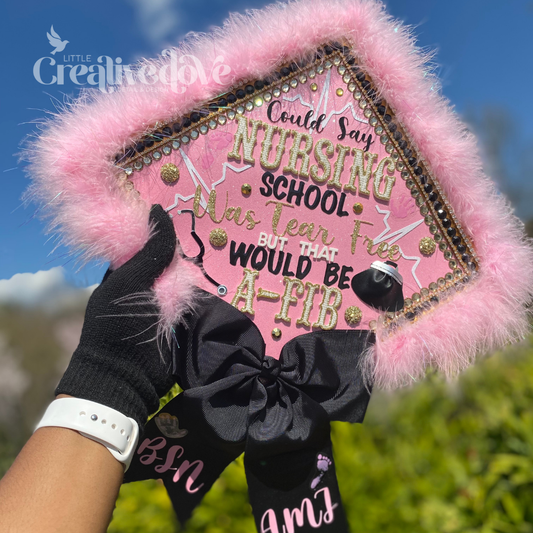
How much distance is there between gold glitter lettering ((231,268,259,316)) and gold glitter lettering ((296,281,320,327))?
0.14 meters

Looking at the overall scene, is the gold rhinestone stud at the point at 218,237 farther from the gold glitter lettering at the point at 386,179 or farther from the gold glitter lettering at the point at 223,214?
the gold glitter lettering at the point at 386,179

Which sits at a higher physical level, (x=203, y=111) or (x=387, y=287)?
(x=203, y=111)

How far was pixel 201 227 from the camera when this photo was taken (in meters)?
1.08

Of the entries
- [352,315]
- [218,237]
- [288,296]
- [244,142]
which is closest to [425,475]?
[352,315]

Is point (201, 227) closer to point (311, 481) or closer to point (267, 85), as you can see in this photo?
point (267, 85)

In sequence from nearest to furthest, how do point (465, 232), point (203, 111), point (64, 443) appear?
1. point (64, 443)
2. point (203, 111)
3. point (465, 232)

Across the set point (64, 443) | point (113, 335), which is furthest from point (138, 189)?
point (64, 443)

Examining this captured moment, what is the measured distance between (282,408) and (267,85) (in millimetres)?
844

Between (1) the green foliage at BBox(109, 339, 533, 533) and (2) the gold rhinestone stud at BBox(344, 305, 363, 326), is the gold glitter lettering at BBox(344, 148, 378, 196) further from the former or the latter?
(1) the green foliage at BBox(109, 339, 533, 533)

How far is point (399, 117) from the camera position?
116 cm

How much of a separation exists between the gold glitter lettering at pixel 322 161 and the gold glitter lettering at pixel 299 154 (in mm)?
19

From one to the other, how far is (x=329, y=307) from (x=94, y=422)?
633 mm

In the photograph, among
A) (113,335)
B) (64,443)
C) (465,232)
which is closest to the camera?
(64,443)

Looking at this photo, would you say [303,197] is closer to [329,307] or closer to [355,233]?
[355,233]
